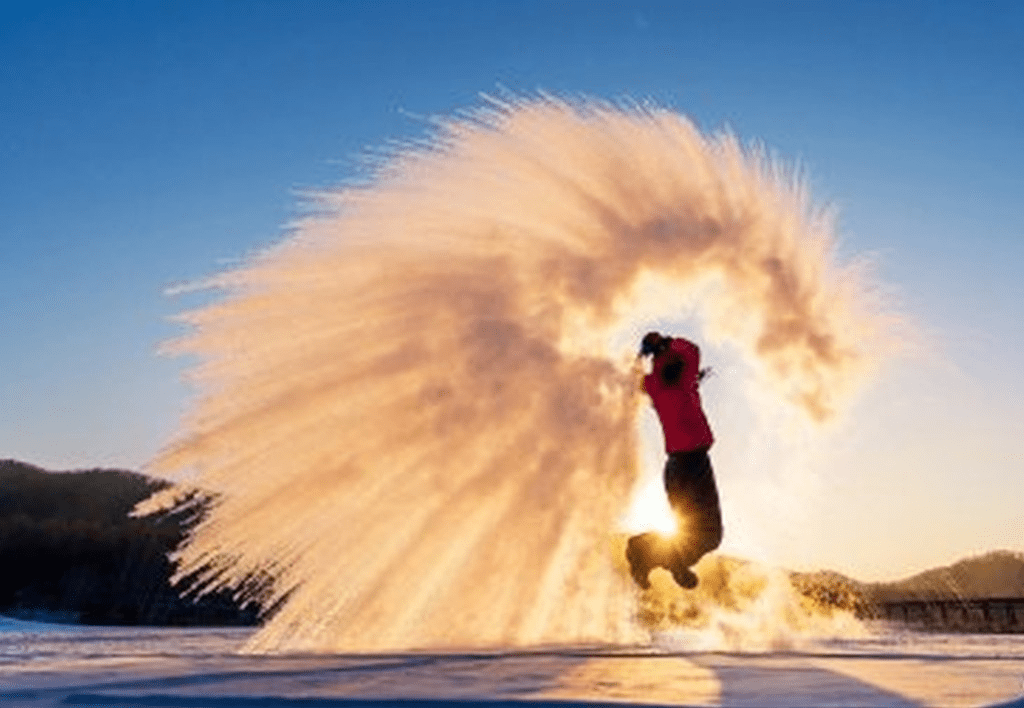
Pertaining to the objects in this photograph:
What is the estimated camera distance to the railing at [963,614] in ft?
104

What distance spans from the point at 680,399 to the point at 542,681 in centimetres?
301

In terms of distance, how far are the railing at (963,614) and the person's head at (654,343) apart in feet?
71.8

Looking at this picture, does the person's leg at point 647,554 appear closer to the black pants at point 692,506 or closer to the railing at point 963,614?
the black pants at point 692,506

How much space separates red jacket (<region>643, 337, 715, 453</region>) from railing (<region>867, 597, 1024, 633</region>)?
21.6 metres

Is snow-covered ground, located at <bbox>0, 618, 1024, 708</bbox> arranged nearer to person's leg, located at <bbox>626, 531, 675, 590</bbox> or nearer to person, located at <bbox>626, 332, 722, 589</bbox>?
person's leg, located at <bbox>626, 531, 675, 590</bbox>

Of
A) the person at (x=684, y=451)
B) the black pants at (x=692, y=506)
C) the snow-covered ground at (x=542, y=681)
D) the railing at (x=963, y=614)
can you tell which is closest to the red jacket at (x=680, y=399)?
the person at (x=684, y=451)

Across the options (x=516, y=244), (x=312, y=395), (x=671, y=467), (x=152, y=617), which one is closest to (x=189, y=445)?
(x=312, y=395)

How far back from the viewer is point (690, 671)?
671 cm

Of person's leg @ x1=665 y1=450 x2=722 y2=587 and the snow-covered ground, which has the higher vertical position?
person's leg @ x1=665 y1=450 x2=722 y2=587

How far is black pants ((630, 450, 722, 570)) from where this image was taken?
8.64 metres

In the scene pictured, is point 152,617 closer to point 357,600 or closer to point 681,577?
point 357,600

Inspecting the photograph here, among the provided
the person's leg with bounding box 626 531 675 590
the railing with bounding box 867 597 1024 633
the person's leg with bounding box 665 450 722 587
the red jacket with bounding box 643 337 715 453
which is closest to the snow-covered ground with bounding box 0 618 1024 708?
the person's leg with bounding box 626 531 675 590

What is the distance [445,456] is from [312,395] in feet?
4.47

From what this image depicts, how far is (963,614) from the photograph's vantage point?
115 feet
